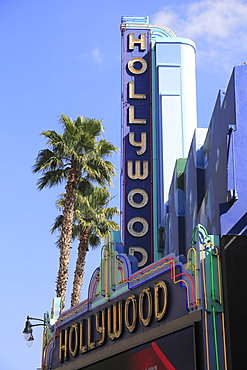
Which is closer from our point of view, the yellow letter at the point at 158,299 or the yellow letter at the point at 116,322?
the yellow letter at the point at 158,299

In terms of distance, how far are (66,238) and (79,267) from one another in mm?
5386

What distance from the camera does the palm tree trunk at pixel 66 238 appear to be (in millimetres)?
31672

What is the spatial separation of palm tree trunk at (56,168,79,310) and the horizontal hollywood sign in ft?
25.5

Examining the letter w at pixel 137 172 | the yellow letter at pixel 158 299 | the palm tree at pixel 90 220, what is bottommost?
the yellow letter at pixel 158 299

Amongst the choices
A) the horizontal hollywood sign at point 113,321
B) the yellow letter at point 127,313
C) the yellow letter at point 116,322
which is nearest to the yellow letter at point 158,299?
the horizontal hollywood sign at point 113,321

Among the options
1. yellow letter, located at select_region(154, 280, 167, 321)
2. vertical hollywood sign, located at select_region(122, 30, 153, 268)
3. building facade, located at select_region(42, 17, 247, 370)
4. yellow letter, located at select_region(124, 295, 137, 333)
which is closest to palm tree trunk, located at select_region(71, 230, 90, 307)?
building facade, located at select_region(42, 17, 247, 370)

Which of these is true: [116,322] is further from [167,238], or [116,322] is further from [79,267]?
[79,267]

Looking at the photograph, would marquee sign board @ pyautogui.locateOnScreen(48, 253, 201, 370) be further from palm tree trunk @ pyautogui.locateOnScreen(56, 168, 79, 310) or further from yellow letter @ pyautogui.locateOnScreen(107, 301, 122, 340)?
palm tree trunk @ pyautogui.locateOnScreen(56, 168, 79, 310)

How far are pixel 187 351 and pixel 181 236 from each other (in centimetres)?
678

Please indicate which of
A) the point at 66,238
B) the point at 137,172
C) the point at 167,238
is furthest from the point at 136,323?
the point at 66,238

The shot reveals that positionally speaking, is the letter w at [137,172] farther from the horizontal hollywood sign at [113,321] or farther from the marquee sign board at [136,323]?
the horizontal hollywood sign at [113,321]

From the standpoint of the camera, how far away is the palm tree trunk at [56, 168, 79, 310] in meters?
31.7

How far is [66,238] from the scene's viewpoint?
3222cm

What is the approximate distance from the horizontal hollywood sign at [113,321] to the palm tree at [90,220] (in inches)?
558
